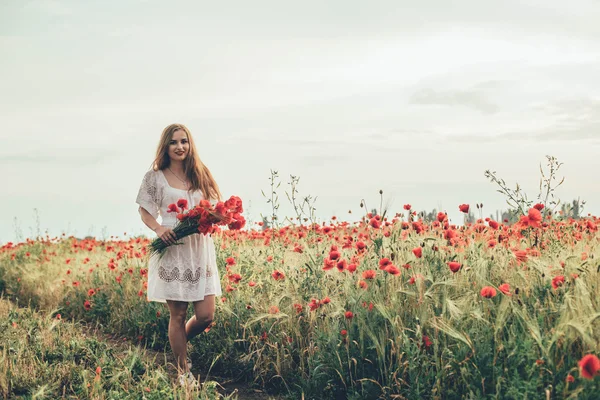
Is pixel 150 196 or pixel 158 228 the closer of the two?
pixel 158 228

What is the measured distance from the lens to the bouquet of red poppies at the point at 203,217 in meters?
4.43

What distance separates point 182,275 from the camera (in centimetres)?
469

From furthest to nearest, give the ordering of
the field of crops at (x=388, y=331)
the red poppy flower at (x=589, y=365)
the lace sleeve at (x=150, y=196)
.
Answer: the lace sleeve at (x=150, y=196) → the field of crops at (x=388, y=331) → the red poppy flower at (x=589, y=365)

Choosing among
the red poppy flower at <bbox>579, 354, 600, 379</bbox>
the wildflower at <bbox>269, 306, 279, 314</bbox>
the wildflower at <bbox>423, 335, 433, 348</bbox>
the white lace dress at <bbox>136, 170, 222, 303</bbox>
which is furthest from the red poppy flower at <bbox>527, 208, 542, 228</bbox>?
the white lace dress at <bbox>136, 170, 222, 303</bbox>

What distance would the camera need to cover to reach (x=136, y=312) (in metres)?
6.83

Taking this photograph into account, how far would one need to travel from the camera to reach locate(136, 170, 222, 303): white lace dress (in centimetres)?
470

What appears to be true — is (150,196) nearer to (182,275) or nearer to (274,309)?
(182,275)

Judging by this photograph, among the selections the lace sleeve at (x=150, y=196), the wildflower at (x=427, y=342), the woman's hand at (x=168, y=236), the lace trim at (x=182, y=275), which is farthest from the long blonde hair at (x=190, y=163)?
the wildflower at (x=427, y=342)

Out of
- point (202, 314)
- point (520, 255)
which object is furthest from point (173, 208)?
point (520, 255)

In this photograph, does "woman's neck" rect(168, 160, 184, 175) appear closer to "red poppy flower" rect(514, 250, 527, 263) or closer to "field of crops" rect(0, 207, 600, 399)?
"field of crops" rect(0, 207, 600, 399)

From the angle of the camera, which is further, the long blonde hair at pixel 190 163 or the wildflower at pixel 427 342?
the long blonde hair at pixel 190 163

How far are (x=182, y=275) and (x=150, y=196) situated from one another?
29.7 inches

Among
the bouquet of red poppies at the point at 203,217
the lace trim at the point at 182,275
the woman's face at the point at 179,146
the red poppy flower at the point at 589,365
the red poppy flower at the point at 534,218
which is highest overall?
the woman's face at the point at 179,146

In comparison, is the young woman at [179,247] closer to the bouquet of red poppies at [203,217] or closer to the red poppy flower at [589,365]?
the bouquet of red poppies at [203,217]
